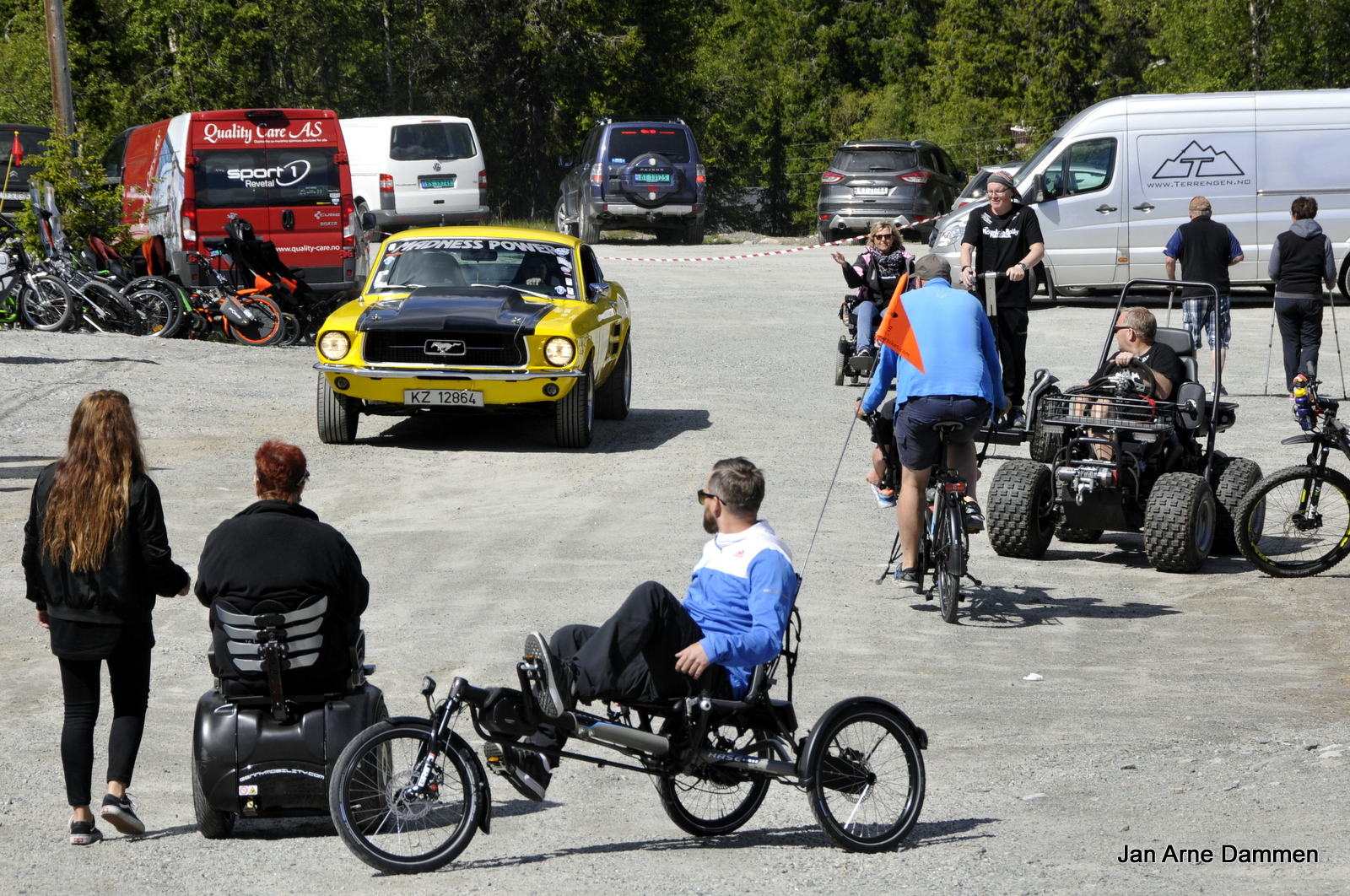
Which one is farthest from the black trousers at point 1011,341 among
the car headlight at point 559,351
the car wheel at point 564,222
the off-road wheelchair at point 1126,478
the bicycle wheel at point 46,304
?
the car wheel at point 564,222

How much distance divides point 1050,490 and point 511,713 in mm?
5397

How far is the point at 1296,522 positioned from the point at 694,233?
850 inches

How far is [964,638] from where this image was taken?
25.8 ft

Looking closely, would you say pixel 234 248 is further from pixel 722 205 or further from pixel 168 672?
pixel 722 205

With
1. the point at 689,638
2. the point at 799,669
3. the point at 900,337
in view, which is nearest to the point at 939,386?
the point at 900,337

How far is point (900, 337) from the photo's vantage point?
8070 mm

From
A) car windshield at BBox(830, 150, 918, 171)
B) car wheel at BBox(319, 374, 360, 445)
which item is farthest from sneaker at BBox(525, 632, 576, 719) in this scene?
→ car windshield at BBox(830, 150, 918, 171)

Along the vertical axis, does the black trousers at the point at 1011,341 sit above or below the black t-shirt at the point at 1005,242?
below

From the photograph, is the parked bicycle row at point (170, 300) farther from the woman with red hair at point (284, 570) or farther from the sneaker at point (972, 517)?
the woman with red hair at point (284, 570)

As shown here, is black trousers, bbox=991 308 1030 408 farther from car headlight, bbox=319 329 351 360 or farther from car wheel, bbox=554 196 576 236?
car wheel, bbox=554 196 576 236

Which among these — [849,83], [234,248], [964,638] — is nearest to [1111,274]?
[234,248]

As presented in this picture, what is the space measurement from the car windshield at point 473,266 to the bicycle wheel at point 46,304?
17.8 ft

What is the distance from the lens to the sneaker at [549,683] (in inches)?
187

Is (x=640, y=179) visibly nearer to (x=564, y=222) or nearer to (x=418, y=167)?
(x=564, y=222)
